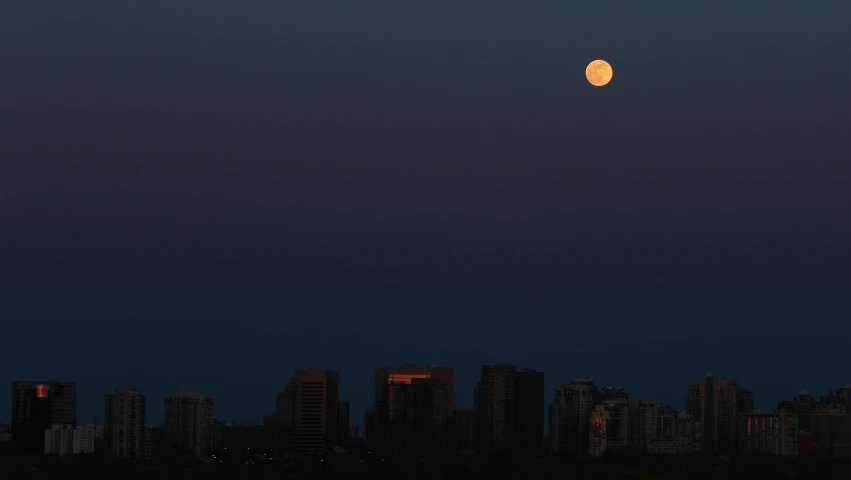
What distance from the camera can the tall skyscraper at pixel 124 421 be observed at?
123 meters

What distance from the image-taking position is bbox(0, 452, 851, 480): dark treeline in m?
67.7

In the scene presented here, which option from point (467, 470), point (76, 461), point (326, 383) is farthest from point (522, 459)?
point (326, 383)

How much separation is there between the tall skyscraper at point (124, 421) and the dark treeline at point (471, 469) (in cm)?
3868

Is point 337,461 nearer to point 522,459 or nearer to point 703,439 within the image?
point 522,459

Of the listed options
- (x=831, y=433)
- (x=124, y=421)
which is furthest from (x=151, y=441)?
(x=831, y=433)

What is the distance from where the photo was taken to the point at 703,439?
128125 millimetres

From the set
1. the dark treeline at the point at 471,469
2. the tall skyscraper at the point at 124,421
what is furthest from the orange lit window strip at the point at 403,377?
the dark treeline at the point at 471,469

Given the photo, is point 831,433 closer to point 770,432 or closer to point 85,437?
point 770,432

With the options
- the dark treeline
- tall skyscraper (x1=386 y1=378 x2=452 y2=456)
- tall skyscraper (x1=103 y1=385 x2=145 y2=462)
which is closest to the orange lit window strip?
tall skyscraper (x1=386 y1=378 x2=452 y2=456)

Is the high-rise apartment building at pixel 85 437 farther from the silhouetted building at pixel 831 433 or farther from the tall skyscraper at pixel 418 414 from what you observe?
the silhouetted building at pixel 831 433

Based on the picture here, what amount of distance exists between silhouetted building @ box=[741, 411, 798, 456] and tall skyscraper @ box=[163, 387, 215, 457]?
53602mm

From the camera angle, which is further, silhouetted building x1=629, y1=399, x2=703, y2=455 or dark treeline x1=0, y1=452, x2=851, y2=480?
silhouetted building x1=629, y1=399, x2=703, y2=455

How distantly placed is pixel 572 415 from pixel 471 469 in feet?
220

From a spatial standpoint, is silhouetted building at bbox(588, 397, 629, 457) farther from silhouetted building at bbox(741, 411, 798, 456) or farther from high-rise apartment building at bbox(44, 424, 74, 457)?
high-rise apartment building at bbox(44, 424, 74, 457)
